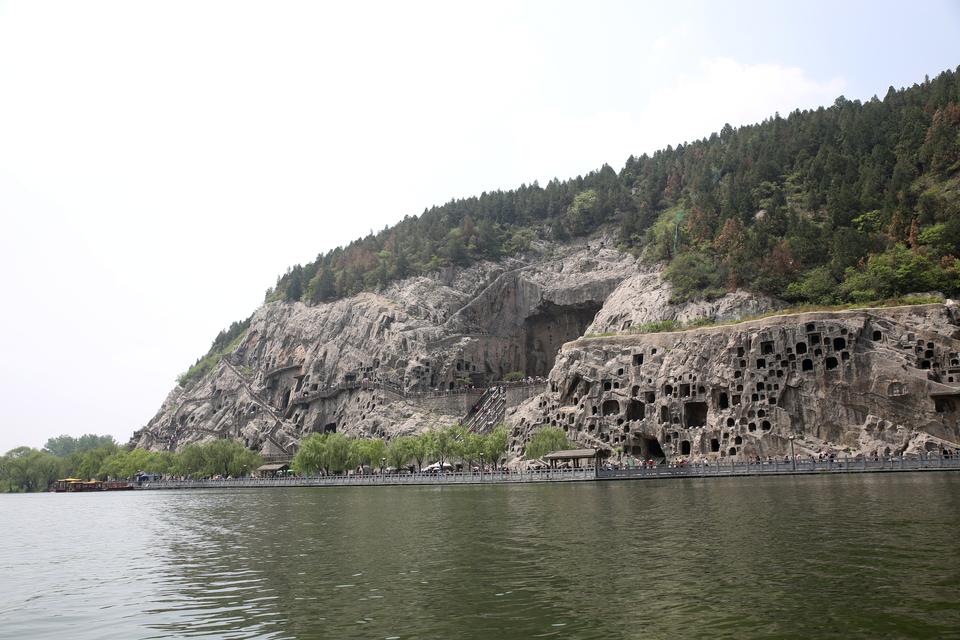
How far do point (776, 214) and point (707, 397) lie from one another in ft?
95.2

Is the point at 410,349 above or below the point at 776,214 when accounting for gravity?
below

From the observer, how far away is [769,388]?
73875mm

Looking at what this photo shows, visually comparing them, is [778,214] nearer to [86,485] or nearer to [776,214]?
[776,214]

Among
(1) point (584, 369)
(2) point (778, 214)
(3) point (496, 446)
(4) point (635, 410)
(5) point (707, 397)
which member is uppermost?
(2) point (778, 214)

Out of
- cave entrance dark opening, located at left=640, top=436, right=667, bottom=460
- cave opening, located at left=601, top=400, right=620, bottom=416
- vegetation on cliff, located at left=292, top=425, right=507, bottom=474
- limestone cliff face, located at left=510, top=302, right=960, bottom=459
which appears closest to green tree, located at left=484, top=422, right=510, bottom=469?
vegetation on cliff, located at left=292, top=425, right=507, bottom=474

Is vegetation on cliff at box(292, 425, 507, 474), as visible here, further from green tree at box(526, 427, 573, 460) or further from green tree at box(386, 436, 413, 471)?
green tree at box(526, 427, 573, 460)

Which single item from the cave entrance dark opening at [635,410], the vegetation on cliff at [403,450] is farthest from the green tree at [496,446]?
the cave entrance dark opening at [635,410]

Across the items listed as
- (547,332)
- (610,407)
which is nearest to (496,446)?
(610,407)

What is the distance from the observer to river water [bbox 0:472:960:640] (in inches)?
596

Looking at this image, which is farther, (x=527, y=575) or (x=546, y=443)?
(x=546, y=443)

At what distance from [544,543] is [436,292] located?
101 m

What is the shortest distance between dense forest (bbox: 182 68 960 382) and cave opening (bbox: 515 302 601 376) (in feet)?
48.8

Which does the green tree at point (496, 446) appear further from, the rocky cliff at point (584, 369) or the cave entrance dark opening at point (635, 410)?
the cave entrance dark opening at point (635, 410)

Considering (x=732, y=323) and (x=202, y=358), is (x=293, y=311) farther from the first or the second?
(x=732, y=323)
